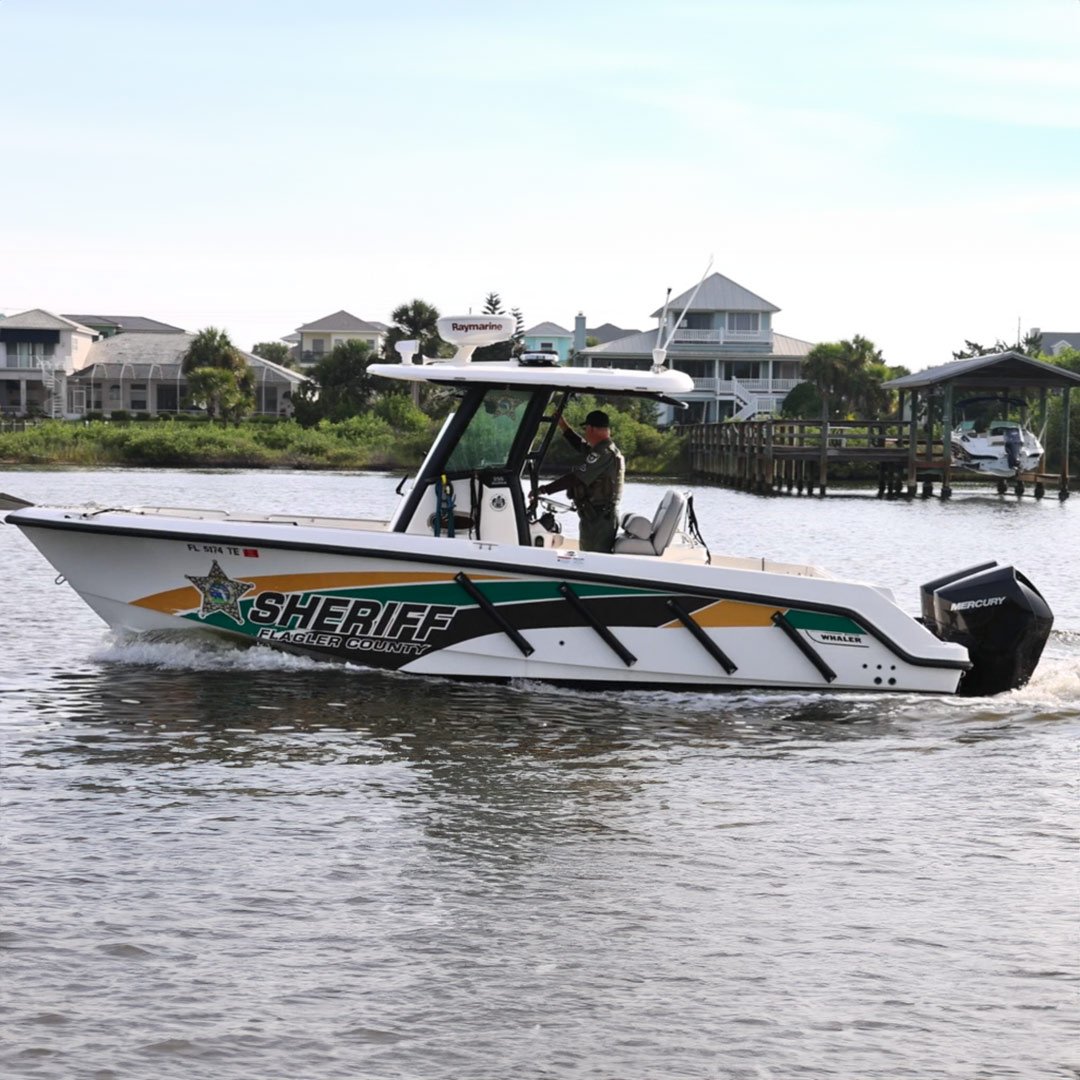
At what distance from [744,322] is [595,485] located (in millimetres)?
82827

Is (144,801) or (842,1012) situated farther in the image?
(144,801)

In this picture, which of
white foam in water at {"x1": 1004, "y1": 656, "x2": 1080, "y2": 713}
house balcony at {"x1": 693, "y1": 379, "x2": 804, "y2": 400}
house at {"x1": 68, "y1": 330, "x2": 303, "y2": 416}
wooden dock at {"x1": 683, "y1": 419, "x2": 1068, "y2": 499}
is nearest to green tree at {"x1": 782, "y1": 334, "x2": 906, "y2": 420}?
house balcony at {"x1": 693, "y1": 379, "x2": 804, "y2": 400}

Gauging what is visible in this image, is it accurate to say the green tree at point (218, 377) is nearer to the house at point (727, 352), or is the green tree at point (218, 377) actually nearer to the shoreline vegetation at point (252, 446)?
the shoreline vegetation at point (252, 446)

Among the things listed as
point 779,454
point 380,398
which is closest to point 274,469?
point 380,398

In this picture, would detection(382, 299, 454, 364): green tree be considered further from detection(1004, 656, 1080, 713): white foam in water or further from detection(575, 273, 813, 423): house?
detection(1004, 656, 1080, 713): white foam in water

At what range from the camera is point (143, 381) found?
99.0 metres

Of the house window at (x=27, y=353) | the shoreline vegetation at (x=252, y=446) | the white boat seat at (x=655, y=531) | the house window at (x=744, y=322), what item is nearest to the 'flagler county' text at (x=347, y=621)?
the white boat seat at (x=655, y=531)

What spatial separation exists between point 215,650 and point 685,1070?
7749 mm

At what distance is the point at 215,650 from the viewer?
12852mm

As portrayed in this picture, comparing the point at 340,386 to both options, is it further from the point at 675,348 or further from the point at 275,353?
the point at 275,353

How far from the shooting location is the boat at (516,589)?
1192 cm

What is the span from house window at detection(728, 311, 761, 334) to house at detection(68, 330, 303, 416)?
84.5ft

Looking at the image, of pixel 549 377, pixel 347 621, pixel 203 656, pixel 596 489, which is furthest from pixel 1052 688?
pixel 203 656

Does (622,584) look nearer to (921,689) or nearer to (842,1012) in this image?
(921,689)
